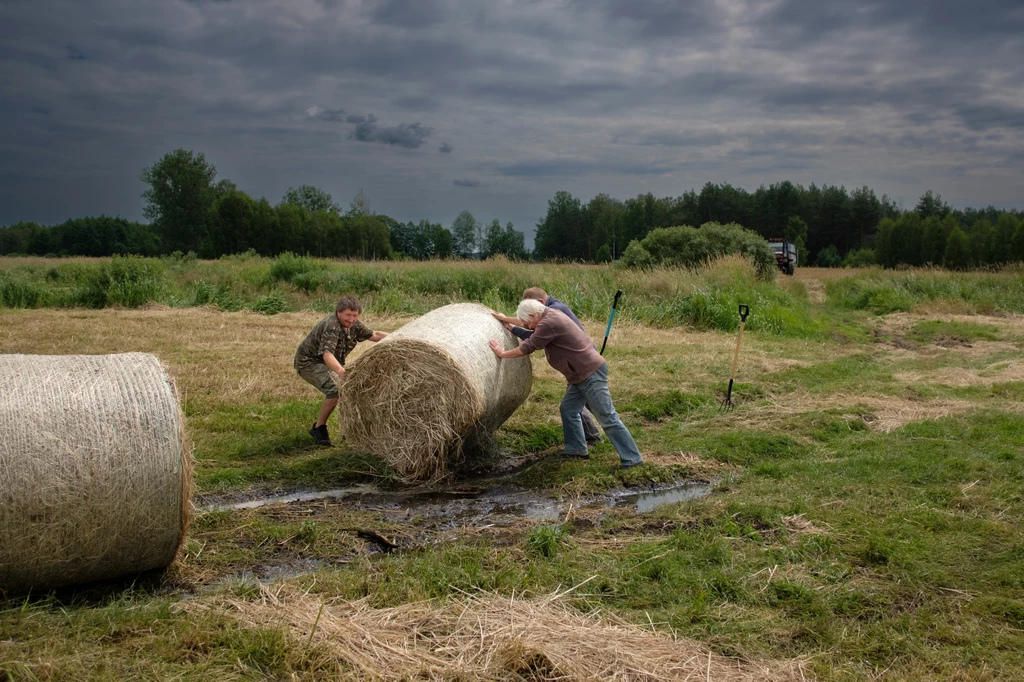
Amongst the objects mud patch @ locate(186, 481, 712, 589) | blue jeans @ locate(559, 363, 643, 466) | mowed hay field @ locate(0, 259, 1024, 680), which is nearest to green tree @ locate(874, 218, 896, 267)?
mowed hay field @ locate(0, 259, 1024, 680)

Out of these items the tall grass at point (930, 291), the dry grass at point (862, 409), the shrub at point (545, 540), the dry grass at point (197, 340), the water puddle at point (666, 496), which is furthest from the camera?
the tall grass at point (930, 291)

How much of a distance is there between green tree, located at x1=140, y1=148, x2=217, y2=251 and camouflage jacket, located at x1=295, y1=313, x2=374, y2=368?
73587 millimetres

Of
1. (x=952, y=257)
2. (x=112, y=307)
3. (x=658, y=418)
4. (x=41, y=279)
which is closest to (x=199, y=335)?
(x=112, y=307)

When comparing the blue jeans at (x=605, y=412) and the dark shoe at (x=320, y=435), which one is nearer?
the blue jeans at (x=605, y=412)

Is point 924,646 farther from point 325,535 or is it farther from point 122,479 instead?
point 122,479

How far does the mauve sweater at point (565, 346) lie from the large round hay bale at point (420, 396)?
1.79ft

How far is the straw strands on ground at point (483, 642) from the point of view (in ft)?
13.0

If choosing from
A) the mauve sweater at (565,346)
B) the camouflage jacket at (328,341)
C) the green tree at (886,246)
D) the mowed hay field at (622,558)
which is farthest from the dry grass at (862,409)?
the green tree at (886,246)

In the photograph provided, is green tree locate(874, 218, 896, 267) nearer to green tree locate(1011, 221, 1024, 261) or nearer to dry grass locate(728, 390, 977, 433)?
green tree locate(1011, 221, 1024, 261)

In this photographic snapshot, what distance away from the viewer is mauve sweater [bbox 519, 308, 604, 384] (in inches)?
322

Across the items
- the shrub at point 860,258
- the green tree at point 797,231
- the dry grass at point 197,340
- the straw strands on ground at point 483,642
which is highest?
the green tree at point 797,231

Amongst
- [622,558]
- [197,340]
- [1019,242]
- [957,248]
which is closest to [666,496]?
[622,558]

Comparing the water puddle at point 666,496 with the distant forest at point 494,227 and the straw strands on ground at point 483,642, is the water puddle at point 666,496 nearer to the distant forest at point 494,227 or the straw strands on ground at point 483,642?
the straw strands on ground at point 483,642

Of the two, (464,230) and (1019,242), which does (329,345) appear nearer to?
(1019,242)
